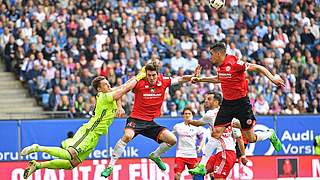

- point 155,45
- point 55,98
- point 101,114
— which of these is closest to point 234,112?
point 101,114

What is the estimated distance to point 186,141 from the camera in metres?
23.9

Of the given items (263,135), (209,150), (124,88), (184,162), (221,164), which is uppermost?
(124,88)

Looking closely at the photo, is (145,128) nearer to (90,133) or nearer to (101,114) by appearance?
(101,114)

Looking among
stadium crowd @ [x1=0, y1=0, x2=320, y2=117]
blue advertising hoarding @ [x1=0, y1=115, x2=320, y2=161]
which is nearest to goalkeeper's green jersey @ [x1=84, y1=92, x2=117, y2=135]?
blue advertising hoarding @ [x1=0, y1=115, x2=320, y2=161]

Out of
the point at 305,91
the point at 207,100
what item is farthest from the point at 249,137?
the point at 305,91

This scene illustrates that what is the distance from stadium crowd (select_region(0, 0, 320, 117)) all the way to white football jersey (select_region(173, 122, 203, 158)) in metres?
4.42

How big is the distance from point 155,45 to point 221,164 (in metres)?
12.2

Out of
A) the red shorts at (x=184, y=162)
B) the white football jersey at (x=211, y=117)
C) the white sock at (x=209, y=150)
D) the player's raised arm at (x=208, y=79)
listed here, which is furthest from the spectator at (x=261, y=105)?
the white sock at (x=209, y=150)

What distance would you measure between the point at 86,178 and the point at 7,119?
127 inches

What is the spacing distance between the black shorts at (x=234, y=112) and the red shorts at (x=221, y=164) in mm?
997

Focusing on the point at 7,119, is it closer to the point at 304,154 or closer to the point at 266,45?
the point at 304,154

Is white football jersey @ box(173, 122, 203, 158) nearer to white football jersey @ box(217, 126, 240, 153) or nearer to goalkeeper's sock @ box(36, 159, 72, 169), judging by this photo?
white football jersey @ box(217, 126, 240, 153)

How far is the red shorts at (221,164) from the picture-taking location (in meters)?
20.3

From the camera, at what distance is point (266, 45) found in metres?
34.2
